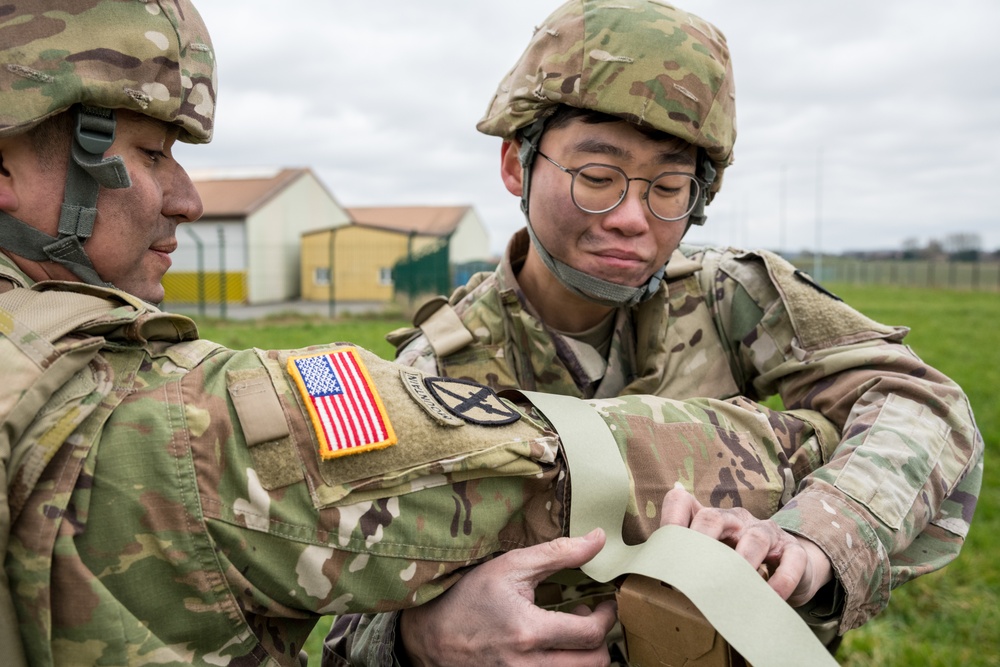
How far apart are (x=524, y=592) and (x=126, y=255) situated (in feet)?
3.39

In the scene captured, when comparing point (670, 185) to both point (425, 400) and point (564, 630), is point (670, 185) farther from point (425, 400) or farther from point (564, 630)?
point (564, 630)

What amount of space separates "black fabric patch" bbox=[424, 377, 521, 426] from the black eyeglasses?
3.31 feet

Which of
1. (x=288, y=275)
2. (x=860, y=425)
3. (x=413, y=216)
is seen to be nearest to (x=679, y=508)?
(x=860, y=425)

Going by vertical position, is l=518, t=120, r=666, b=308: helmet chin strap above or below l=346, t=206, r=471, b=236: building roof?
above

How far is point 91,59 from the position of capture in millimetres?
1593

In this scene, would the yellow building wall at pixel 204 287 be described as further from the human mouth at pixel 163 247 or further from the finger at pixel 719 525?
the finger at pixel 719 525

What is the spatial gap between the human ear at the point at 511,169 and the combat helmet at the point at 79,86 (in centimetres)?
143

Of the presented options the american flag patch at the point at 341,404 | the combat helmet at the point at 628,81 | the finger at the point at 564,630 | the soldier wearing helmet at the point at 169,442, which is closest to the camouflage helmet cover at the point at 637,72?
the combat helmet at the point at 628,81

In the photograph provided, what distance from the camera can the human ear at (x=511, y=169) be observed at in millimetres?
2930

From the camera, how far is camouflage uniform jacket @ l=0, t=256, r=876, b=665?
1.25 metres

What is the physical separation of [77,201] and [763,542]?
1.46m

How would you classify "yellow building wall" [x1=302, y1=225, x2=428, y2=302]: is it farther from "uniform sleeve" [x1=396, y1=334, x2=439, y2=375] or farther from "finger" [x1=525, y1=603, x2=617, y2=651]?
"finger" [x1=525, y1=603, x2=617, y2=651]

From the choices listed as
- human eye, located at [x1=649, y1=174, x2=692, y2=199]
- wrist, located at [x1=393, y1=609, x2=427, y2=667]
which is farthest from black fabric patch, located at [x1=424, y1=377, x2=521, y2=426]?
human eye, located at [x1=649, y1=174, x2=692, y2=199]

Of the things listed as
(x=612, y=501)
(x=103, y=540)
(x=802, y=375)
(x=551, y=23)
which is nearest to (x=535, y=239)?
(x=551, y=23)
